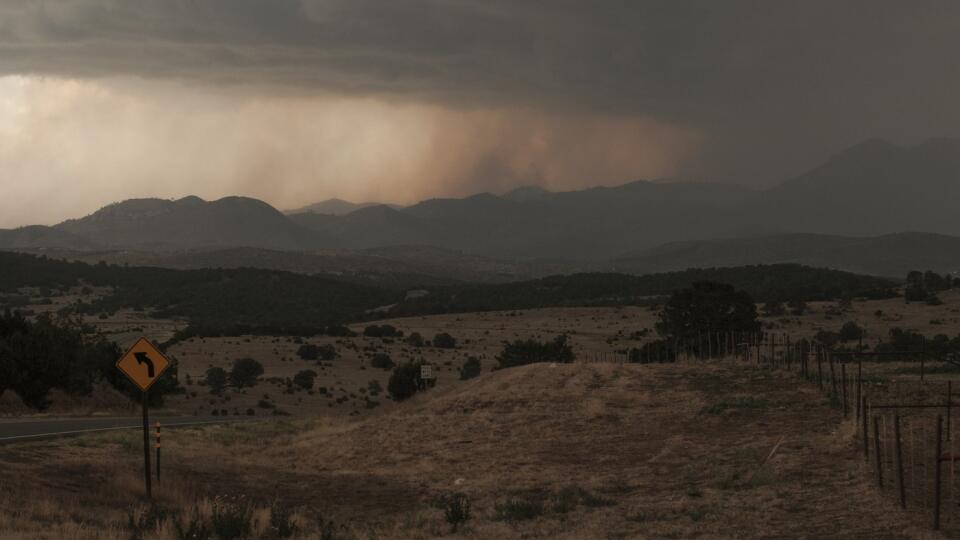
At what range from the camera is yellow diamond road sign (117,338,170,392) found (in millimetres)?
23797

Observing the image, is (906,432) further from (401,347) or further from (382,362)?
(401,347)

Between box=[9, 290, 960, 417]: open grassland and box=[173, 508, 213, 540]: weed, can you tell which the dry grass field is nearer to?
box=[173, 508, 213, 540]: weed

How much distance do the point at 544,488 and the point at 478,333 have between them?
4073 inches

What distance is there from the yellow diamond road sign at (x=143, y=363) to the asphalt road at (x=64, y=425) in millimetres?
10198

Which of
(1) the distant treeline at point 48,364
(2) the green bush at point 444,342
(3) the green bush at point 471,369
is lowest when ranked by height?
(3) the green bush at point 471,369

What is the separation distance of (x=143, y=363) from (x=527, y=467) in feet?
42.0

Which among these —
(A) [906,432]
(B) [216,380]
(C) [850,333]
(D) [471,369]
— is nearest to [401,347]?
(D) [471,369]

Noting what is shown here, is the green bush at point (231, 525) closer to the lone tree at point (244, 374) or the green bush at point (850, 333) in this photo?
the lone tree at point (244, 374)

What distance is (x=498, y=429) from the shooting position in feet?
122

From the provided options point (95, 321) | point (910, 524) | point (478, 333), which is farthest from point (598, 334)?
point (910, 524)

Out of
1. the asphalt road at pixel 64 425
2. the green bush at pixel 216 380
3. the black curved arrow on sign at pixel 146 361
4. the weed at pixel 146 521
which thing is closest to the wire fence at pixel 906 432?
the weed at pixel 146 521

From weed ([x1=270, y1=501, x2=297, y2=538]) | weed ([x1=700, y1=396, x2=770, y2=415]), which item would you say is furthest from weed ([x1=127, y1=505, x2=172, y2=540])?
weed ([x1=700, y1=396, x2=770, y2=415])

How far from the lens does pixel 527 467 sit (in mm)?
30734

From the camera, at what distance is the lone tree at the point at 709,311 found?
8044cm
